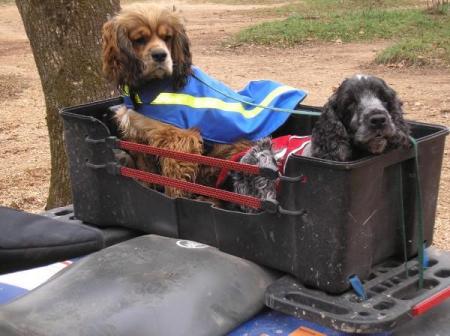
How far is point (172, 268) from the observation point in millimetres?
2111

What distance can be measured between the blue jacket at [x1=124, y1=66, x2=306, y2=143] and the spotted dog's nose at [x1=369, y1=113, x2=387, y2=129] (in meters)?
0.78

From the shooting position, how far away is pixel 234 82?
11.4 m

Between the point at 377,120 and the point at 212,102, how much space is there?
1.11 meters

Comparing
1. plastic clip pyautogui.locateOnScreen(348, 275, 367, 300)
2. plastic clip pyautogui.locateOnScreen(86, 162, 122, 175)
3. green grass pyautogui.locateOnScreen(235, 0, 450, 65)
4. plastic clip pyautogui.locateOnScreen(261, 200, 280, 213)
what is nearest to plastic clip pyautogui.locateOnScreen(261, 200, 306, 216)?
plastic clip pyautogui.locateOnScreen(261, 200, 280, 213)

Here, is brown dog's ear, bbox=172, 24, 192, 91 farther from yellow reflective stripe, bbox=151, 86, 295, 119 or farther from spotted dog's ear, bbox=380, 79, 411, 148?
spotted dog's ear, bbox=380, 79, 411, 148

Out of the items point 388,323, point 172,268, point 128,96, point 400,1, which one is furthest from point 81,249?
point 400,1

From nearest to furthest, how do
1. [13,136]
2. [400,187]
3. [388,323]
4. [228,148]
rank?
[388,323], [400,187], [228,148], [13,136]

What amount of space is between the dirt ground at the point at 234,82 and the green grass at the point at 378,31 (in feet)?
1.52

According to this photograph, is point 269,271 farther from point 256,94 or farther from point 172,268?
point 256,94

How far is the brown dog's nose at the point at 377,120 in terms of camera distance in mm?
2106

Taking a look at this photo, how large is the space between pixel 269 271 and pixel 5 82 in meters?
11.3

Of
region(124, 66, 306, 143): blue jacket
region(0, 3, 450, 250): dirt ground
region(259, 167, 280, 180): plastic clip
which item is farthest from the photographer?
region(0, 3, 450, 250): dirt ground

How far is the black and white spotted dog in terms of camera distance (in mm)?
2111

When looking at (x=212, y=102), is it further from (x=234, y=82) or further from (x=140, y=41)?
(x=234, y=82)
